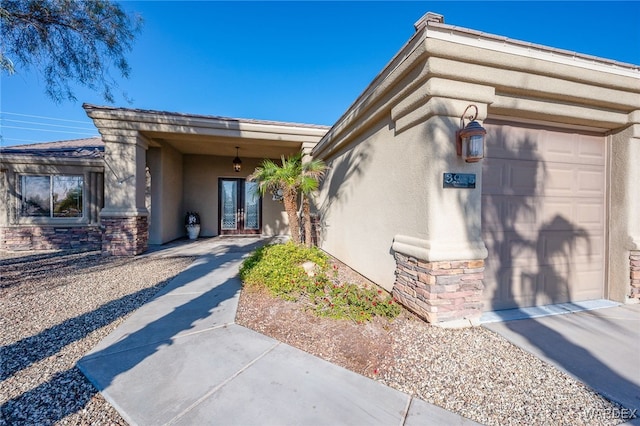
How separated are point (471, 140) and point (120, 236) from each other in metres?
8.25

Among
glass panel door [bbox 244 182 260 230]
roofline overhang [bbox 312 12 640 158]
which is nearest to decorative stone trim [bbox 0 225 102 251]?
glass panel door [bbox 244 182 260 230]

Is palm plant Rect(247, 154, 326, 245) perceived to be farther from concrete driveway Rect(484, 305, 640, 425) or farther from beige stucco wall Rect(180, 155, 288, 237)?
beige stucco wall Rect(180, 155, 288, 237)

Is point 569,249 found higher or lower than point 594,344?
higher

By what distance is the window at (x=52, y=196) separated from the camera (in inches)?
316

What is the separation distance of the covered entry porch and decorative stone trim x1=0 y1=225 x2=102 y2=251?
5.66ft

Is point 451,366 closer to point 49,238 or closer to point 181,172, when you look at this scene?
point 181,172

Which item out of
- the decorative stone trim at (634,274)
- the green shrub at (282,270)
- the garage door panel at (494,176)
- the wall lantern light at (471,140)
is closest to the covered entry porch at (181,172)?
the green shrub at (282,270)

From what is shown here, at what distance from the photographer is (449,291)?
3.00 metres

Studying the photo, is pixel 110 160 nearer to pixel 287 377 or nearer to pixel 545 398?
A: pixel 287 377

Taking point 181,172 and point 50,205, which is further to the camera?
point 181,172

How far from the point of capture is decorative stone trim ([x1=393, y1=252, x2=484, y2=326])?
297 cm

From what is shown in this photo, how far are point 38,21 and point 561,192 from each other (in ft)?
34.4

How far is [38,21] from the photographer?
18.0 feet

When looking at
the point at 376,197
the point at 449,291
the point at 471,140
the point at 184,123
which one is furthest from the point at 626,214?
the point at 184,123
